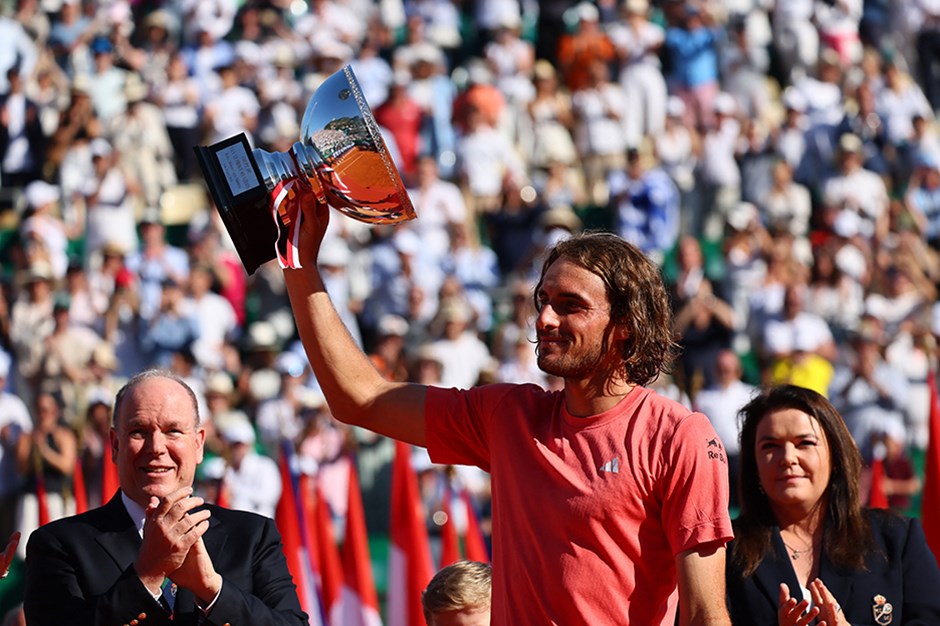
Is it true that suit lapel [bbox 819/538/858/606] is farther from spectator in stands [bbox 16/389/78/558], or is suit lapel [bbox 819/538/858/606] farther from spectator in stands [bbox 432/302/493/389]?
spectator in stands [bbox 432/302/493/389]

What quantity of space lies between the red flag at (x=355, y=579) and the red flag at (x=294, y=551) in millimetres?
265

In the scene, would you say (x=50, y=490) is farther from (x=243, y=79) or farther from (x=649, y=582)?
(x=649, y=582)

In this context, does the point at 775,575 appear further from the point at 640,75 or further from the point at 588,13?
the point at 588,13

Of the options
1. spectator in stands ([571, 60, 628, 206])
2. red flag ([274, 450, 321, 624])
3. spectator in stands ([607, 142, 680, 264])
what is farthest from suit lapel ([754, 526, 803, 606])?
spectator in stands ([571, 60, 628, 206])

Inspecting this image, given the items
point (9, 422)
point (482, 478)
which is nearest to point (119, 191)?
point (9, 422)

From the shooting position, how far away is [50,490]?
10.9m

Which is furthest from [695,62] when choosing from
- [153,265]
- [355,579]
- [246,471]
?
[355,579]

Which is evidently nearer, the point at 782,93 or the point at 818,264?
the point at 818,264

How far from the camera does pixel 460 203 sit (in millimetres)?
14070

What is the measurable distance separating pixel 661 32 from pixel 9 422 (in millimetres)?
7850

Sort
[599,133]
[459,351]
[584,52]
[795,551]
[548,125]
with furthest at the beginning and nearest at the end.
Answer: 1. [584,52]
2. [548,125]
3. [599,133]
4. [459,351]
5. [795,551]

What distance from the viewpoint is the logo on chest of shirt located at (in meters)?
3.46

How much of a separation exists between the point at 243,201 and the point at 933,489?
12.4 feet

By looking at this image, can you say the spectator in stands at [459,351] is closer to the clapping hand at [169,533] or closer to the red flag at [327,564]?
the red flag at [327,564]
